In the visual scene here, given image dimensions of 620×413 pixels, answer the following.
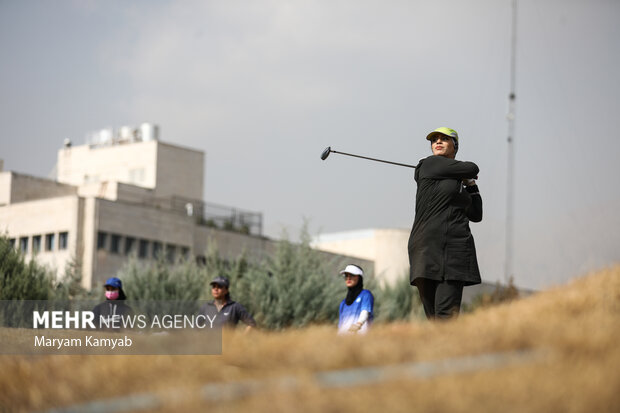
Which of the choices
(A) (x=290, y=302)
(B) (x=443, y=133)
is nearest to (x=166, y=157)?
(A) (x=290, y=302)

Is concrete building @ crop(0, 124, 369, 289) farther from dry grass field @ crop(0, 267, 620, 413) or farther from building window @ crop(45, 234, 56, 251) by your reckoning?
dry grass field @ crop(0, 267, 620, 413)

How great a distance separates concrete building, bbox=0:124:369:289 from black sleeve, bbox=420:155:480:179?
1720 inches

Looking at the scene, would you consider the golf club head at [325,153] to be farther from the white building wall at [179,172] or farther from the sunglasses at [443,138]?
the white building wall at [179,172]

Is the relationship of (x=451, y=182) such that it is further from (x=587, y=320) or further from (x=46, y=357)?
(x=46, y=357)

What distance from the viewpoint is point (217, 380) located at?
18.1 feet

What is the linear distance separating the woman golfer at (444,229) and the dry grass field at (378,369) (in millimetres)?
1923

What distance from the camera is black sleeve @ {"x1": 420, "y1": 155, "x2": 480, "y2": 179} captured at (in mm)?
8672

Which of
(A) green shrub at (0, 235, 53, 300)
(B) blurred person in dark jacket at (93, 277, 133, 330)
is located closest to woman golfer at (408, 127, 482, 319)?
(B) blurred person in dark jacket at (93, 277, 133, 330)

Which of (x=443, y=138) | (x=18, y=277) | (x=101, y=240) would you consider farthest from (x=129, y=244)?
(x=443, y=138)

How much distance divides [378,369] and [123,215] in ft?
215

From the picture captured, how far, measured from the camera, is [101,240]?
224 feet

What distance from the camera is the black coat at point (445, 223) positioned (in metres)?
8.52

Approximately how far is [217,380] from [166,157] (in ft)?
310

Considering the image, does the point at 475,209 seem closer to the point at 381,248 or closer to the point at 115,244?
the point at 115,244
